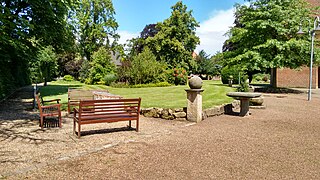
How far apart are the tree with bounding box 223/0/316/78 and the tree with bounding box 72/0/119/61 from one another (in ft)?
78.0

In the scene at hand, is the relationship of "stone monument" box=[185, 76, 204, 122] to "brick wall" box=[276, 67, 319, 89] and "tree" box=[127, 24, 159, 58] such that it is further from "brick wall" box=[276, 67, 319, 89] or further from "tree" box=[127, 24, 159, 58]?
"tree" box=[127, 24, 159, 58]

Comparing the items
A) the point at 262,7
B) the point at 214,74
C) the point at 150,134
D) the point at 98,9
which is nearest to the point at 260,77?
the point at 214,74

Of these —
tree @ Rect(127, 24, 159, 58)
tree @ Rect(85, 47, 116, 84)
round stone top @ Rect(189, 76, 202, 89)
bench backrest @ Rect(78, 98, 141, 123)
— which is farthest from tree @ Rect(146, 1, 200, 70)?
bench backrest @ Rect(78, 98, 141, 123)

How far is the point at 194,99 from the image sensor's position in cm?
793

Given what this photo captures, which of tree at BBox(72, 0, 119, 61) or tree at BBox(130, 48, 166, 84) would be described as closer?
tree at BBox(130, 48, 166, 84)

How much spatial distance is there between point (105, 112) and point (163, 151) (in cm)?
237

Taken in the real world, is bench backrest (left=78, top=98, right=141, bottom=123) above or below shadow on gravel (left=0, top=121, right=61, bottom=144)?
above

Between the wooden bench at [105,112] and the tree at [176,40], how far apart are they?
26.2 meters

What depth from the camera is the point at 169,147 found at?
5.25m

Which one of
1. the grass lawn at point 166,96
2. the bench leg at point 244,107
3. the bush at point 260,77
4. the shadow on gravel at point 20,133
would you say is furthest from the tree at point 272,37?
the bush at point 260,77

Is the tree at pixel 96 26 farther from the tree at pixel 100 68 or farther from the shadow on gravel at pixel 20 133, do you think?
the shadow on gravel at pixel 20 133

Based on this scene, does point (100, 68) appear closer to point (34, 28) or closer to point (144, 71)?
point (144, 71)

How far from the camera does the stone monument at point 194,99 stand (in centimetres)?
775

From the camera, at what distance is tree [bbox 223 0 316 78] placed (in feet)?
59.3
